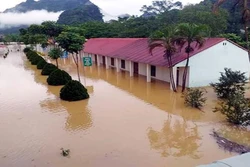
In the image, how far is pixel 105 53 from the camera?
34438 mm

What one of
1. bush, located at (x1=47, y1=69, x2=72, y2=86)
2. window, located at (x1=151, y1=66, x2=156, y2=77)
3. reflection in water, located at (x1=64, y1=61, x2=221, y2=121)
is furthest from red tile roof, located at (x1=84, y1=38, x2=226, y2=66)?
bush, located at (x1=47, y1=69, x2=72, y2=86)

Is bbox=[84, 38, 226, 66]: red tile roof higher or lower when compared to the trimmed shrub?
higher

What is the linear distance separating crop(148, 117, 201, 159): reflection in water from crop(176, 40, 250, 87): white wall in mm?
8439

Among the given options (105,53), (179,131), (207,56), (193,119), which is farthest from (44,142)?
(105,53)

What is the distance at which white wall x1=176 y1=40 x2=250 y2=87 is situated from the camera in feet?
69.2

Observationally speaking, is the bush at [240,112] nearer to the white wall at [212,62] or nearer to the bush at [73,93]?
the white wall at [212,62]

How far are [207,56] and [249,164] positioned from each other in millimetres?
17362

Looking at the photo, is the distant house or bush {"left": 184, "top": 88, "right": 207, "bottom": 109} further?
the distant house

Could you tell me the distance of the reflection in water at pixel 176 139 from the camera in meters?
10.2

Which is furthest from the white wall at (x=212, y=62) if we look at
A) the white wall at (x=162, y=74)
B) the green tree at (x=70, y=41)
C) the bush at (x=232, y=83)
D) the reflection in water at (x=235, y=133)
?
the reflection in water at (x=235, y=133)

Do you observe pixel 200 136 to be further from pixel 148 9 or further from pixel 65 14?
pixel 65 14

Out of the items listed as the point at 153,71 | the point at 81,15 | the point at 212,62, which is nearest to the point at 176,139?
the point at 212,62

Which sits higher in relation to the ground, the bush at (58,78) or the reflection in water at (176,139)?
the bush at (58,78)

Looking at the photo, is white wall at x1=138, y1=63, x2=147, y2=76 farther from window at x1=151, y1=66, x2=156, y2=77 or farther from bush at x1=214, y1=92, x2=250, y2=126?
bush at x1=214, y1=92, x2=250, y2=126
